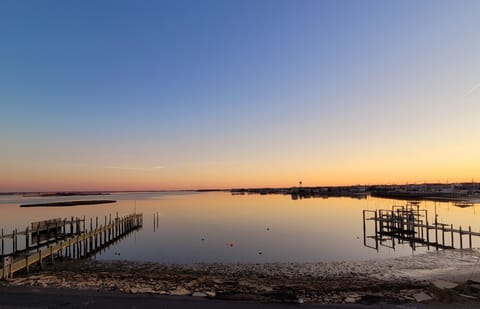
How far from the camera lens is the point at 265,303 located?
1123 centimetres

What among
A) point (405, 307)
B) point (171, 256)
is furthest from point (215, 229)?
point (405, 307)

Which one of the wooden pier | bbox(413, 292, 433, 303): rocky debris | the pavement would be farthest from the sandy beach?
the wooden pier

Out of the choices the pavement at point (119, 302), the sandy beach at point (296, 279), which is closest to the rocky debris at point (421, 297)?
the sandy beach at point (296, 279)

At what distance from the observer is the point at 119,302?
11.3 m

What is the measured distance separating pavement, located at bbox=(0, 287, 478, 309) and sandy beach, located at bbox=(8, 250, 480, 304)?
1.89 ft

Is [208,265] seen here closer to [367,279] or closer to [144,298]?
[367,279]

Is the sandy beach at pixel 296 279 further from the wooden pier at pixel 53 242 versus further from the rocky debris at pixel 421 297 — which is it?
the wooden pier at pixel 53 242

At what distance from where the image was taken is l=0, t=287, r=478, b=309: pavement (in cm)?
1076

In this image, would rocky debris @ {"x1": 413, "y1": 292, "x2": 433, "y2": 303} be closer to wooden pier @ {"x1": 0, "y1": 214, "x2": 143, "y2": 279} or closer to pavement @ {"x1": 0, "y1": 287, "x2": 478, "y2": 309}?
pavement @ {"x1": 0, "y1": 287, "x2": 478, "y2": 309}

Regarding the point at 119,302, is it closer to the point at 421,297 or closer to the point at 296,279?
the point at 421,297

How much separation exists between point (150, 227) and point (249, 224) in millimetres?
15792

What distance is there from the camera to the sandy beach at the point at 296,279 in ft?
39.7

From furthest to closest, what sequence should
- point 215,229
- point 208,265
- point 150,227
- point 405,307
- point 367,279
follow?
1. point 150,227
2. point 215,229
3. point 208,265
4. point 367,279
5. point 405,307

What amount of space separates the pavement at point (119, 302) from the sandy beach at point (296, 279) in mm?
575
